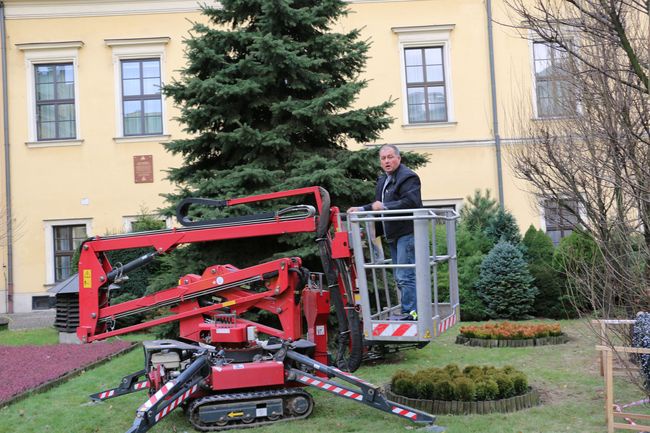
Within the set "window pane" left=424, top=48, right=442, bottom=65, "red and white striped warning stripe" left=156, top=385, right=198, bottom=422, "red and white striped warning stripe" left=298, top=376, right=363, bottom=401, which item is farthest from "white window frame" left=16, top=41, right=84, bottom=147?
"red and white striped warning stripe" left=298, top=376, right=363, bottom=401

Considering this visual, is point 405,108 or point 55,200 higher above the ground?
point 405,108

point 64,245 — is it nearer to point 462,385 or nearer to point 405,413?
point 462,385

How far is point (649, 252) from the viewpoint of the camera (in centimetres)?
705

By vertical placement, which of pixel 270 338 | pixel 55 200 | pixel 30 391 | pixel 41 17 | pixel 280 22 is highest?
pixel 41 17

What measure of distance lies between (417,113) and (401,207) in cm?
1704

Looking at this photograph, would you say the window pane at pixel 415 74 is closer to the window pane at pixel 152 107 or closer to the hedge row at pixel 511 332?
the window pane at pixel 152 107

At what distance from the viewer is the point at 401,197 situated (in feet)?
23.6

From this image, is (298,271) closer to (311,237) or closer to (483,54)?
(311,237)

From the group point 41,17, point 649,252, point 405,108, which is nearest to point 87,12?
point 41,17

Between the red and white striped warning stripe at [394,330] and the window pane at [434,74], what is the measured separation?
1821cm

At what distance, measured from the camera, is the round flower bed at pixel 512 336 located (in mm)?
12273

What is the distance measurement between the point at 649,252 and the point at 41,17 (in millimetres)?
21458

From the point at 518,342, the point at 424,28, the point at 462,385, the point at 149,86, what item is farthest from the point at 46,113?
the point at 462,385

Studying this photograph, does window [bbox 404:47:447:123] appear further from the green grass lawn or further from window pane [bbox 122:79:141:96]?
the green grass lawn
